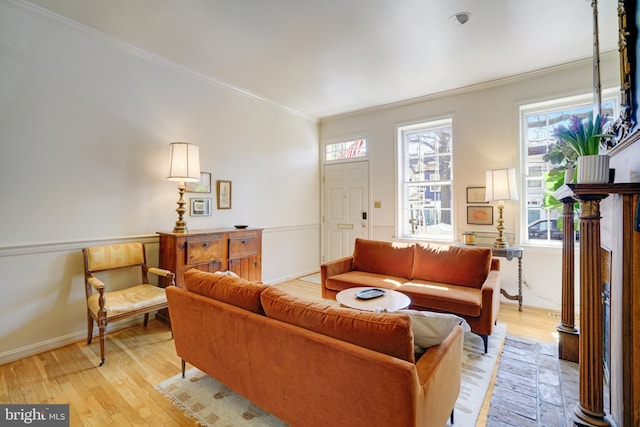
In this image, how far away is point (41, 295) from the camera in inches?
100.0

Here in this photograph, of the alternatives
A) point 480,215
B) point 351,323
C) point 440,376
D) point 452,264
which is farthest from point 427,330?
point 480,215

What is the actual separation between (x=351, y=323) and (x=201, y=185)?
10.0 feet

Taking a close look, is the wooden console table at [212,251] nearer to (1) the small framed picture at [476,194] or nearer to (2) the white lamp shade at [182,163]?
(2) the white lamp shade at [182,163]

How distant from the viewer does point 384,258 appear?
3518 mm

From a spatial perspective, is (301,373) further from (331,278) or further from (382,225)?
(382,225)

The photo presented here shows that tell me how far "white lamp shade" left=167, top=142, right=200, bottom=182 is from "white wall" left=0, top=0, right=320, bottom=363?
36 cm

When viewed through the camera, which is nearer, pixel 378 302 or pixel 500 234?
pixel 378 302

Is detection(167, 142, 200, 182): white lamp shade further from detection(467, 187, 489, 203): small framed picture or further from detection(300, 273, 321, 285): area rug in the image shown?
detection(467, 187, 489, 203): small framed picture

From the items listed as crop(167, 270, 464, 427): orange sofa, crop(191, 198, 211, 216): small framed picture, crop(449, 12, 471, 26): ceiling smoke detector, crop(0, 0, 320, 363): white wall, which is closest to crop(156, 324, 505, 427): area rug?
crop(167, 270, 464, 427): orange sofa

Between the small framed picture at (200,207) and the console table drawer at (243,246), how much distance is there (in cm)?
56

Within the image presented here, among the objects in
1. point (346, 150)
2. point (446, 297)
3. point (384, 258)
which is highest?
point (346, 150)

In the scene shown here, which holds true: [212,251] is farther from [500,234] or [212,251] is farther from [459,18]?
[500,234]

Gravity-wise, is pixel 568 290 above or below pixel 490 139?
below

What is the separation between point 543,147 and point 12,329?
577cm
